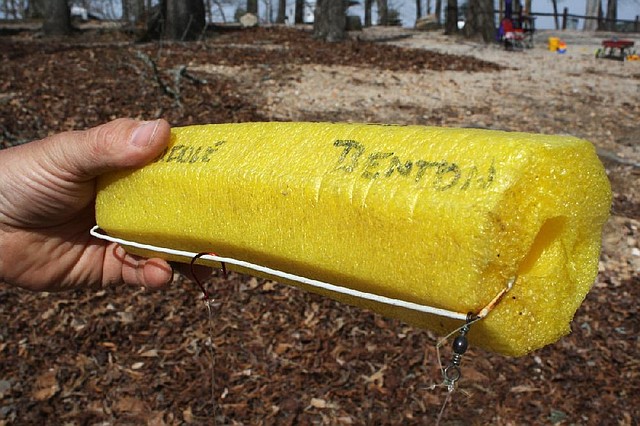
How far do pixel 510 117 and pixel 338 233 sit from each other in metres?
7.03

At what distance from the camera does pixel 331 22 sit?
45.1 ft

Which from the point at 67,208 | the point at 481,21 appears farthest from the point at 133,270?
the point at 481,21

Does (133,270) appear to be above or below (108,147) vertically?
below

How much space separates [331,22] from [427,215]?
1353 centimetres

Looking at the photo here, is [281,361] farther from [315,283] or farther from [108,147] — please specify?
[315,283]

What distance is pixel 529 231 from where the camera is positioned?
1.04 metres

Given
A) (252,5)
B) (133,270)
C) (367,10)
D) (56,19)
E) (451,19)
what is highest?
(367,10)

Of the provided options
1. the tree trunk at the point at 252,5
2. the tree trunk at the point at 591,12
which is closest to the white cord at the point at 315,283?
the tree trunk at the point at 252,5

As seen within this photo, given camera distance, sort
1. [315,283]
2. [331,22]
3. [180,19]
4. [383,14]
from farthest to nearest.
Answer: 1. [383,14]
2. [331,22]
3. [180,19]
4. [315,283]

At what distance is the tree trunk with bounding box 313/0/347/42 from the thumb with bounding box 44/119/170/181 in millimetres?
12390

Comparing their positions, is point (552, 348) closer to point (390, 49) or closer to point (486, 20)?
point (390, 49)

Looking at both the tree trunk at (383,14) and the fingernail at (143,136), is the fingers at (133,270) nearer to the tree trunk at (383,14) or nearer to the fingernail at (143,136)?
the fingernail at (143,136)

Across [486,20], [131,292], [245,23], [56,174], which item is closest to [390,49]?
[486,20]

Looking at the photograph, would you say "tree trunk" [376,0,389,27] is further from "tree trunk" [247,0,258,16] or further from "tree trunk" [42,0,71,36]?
"tree trunk" [42,0,71,36]
